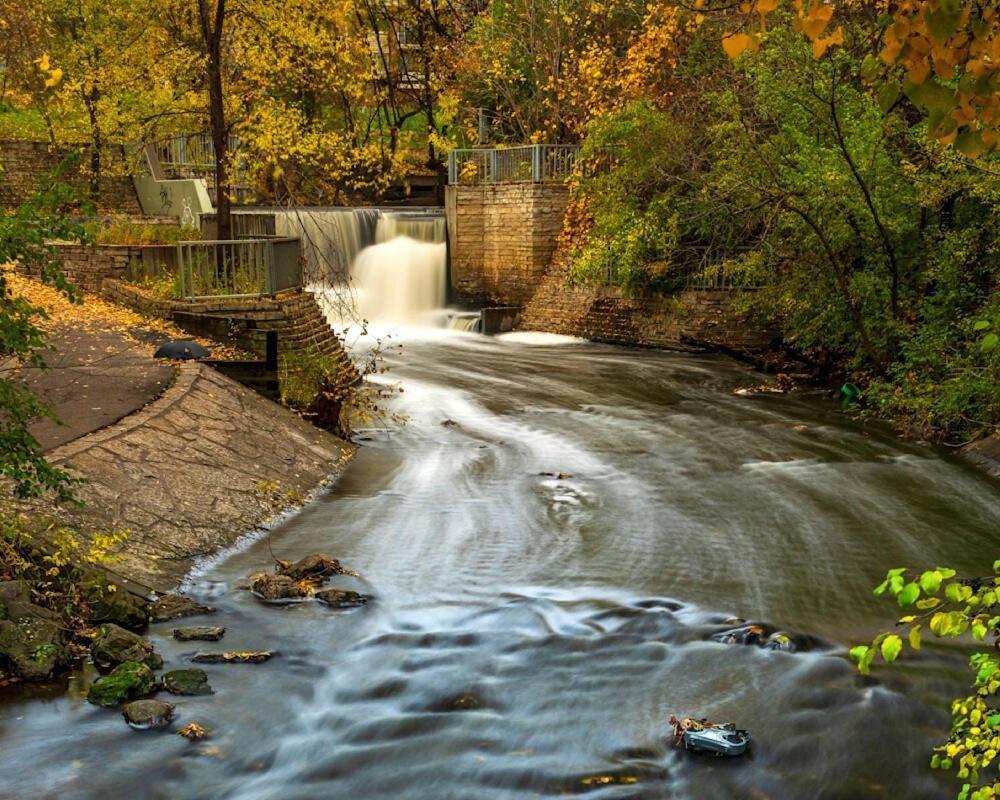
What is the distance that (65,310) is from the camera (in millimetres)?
18766

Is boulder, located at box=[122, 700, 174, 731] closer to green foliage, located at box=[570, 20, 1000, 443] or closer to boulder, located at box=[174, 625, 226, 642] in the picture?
boulder, located at box=[174, 625, 226, 642]

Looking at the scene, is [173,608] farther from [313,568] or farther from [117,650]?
[313,568]

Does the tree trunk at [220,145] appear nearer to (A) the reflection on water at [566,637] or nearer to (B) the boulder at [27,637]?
(A) the reflection on water at [566,637]

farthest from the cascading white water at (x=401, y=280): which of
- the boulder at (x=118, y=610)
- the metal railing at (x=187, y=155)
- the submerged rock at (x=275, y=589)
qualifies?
the boulder at (x=118, y=610)

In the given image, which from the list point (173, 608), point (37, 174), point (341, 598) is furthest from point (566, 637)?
point (37, 174)

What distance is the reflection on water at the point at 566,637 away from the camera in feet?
22.9

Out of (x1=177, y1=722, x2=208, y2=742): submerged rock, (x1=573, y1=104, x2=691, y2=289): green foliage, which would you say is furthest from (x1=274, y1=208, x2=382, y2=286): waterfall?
(x1=177, y1=722, x2=208, y2=742): submerged rock

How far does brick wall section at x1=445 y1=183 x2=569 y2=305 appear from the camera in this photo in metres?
29.5

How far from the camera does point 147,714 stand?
24.5 ft

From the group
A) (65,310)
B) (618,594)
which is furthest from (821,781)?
(65,310)

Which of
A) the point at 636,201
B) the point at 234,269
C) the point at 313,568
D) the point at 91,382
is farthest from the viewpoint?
the point at 636,201

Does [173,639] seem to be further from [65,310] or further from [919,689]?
[65,310]

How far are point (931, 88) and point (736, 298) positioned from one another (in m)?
20.4

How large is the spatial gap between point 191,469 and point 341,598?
2.96 m
